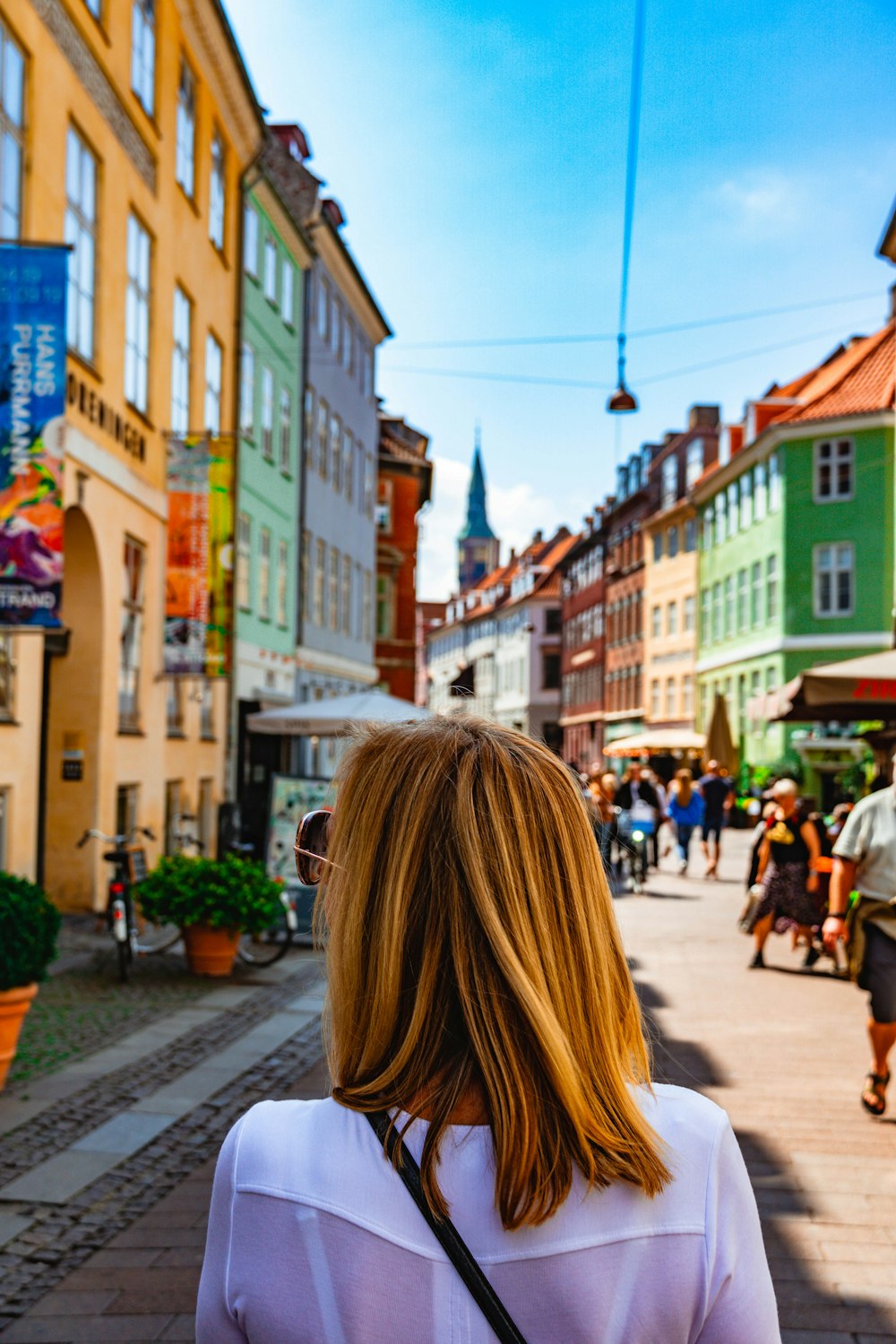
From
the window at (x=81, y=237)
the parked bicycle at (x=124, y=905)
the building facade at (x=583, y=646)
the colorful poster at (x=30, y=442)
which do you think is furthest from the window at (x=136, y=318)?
the building facade at (x=583, y=646)

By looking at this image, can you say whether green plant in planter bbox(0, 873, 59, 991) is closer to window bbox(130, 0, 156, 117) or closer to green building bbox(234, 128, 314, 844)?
window bbox(130, 0, 156, 117)

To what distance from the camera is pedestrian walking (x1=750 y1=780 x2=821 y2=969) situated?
12.7m

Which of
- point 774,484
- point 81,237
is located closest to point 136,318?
point 81,237

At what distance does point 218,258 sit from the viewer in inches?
882

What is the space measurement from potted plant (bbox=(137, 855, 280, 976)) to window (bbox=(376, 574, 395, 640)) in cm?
3555

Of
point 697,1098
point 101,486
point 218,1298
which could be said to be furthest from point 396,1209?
point 101,486

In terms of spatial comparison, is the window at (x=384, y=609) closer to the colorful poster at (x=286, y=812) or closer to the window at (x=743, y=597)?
the window at (x=743, y=597)

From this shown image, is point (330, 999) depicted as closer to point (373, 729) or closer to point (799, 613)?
point (373, 729)

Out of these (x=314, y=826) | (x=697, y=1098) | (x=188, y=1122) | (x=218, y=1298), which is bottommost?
(x=188, y=1122)

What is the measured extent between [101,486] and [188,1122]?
9.90 m

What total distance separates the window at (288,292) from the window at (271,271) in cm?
66

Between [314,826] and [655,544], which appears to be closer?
[314,826]

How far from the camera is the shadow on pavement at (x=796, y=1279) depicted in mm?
4359

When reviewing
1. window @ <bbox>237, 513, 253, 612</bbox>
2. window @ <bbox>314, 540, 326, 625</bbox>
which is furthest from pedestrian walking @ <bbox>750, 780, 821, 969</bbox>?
window @ <bbox>314, 540, 326, 625</bbox>
